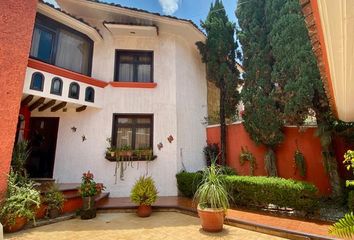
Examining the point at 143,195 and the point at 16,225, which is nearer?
the point at 16,225

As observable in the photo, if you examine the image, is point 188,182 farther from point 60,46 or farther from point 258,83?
point 60,46

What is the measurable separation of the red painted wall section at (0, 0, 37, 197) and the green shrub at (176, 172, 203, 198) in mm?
5048

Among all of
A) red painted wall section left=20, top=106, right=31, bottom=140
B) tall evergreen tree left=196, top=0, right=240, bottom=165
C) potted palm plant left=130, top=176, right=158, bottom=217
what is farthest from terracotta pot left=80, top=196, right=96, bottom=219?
tall evergreen tree left=196, top=0, right=240, bottom=165

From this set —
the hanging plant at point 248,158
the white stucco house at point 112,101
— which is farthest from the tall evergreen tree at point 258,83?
the white stucco house at point 112,101

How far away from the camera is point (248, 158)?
28.5 ft

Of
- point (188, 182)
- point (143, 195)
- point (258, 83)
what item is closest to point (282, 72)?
point (258, 83)

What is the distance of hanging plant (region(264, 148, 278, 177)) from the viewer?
794 centimetres

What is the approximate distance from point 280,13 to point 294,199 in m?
6.21

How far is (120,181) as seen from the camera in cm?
811

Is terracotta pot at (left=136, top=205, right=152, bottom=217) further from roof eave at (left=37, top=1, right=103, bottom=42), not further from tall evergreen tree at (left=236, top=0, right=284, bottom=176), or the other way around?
roof eave at (left=37, top=1, right=103, bottom=42)

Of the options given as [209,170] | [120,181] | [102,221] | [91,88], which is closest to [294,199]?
[209,170]

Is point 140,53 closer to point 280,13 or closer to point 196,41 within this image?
point 196,41

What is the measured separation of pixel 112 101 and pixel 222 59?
4855mm

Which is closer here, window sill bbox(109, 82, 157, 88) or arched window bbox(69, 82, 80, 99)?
arched window bbox(69, 82, 80, 99)
